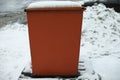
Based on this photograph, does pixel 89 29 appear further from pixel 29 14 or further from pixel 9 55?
pixel 29 14

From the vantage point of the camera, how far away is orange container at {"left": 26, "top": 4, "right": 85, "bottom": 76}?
305 cm

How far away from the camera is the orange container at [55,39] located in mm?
3045

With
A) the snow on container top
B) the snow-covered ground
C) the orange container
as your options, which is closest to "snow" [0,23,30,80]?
the snow-covered ground

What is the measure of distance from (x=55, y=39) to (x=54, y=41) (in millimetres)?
38

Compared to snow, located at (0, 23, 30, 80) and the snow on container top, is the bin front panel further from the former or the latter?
snow, located at (0, 23, 30, 80)

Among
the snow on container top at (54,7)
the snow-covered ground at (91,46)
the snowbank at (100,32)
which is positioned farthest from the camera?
the snowbank at (100,32)

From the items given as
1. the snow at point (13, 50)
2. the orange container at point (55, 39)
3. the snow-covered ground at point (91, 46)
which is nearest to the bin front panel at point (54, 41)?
the orange container at point (55, 39)

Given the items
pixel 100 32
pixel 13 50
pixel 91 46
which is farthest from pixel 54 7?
pixel 100 32

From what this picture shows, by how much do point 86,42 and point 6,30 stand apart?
330cm

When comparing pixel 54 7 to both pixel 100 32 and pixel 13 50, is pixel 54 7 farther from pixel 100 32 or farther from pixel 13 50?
pixel 100 32

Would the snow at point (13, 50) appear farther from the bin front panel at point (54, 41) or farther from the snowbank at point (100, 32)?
the snowbank at point (100, 32)

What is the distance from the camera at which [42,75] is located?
3.51 meters

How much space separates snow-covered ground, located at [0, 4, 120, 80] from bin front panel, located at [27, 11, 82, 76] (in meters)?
0.49

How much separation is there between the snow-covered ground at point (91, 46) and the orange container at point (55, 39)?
501mm
